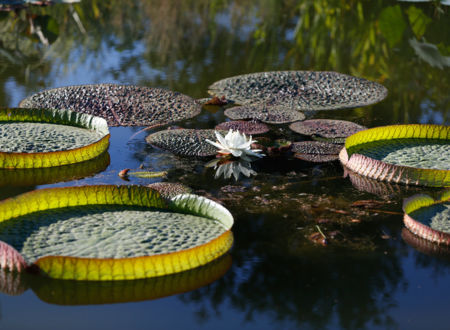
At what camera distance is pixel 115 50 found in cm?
564

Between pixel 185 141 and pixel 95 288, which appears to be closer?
pixel 95 288

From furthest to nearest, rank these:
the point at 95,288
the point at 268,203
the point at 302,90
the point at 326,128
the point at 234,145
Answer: the point at 302,90 < the point at 326,128 < the point at 234,145 < the point at 268,203 < the point at 95,288

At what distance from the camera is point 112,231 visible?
2.21 m

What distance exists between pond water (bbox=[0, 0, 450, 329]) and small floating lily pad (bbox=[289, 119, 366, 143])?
0.15 m

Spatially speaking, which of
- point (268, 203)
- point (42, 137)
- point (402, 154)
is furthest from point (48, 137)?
point (402, 154)

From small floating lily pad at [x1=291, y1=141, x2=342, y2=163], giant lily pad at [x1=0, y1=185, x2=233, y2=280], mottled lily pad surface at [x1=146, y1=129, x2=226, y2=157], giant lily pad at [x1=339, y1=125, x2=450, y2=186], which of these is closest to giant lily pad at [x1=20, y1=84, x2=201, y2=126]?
mottled lily pad surface at [x1=146, y1=129, x2=226, y2=157]

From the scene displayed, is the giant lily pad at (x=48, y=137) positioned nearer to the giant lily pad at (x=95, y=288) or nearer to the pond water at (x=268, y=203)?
the pond water at (x=268, y=203)

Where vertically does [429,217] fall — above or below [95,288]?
above

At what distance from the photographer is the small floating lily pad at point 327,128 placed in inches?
137

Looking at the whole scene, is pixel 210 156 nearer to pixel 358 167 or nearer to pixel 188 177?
pixel 188 177

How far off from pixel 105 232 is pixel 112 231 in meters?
0.02

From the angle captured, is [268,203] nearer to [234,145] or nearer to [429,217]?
[234,145]

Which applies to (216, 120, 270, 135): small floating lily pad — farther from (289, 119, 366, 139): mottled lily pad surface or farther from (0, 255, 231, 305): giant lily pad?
(0, 255, 231, 305): giant lily pad

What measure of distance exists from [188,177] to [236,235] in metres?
0.62
